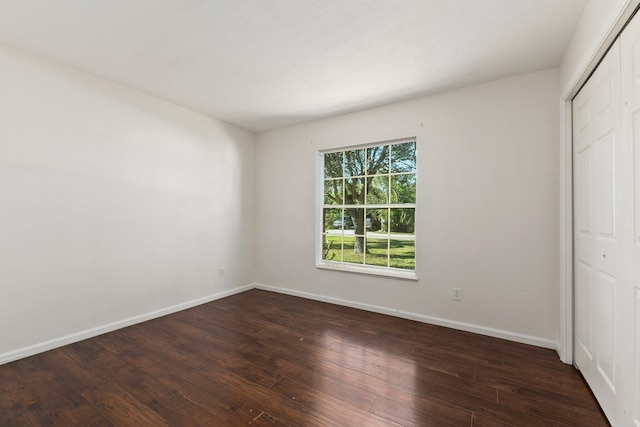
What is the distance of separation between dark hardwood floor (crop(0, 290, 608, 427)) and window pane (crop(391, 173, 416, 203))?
1.53 metres

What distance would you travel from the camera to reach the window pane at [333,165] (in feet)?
13.3

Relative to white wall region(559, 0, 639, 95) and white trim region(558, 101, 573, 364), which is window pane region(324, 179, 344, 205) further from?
white wall region(559, 0, 639, 95)

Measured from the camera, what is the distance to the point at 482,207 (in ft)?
9.50

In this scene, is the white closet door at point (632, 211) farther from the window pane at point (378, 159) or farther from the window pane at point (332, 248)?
the window pane at point (332, 248)

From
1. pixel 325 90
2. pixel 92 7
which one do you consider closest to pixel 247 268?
pixel 325 90

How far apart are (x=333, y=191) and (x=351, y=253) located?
3.18ft

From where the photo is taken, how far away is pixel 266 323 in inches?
124

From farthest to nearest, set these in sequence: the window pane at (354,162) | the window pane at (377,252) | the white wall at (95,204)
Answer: the window pane at (354,162)
the window pane at (377,252)
the white wall at (95,204)

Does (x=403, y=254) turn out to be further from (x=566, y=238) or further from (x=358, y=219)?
(x=566, y=238)

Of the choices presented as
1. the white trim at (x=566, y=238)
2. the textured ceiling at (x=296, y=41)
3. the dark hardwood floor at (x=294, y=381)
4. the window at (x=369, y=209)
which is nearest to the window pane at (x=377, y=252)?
the window at (x=369, y=209)

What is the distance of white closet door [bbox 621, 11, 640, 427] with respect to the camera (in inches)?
51.9

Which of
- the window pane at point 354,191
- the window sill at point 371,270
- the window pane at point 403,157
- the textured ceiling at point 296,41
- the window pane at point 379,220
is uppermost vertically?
the textured ceiling at point 296,41

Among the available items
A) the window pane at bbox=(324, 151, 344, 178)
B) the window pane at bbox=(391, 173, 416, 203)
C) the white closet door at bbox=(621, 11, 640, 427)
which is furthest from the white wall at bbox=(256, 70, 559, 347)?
the white closet door at bbox=(621, 11, 640, 427)

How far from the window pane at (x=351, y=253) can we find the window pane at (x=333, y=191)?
1.88 ft
